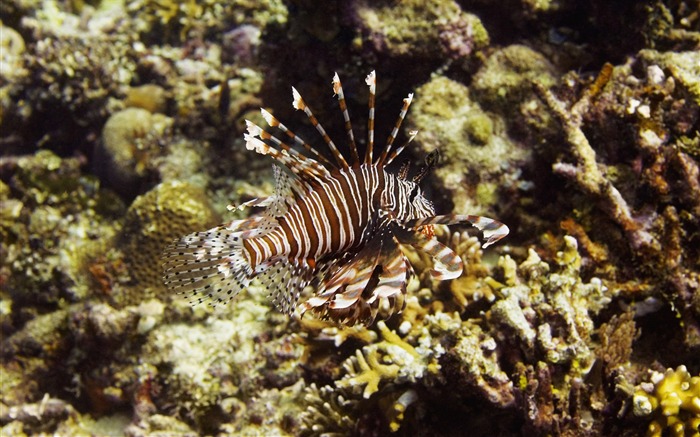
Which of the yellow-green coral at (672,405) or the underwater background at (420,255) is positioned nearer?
the yellow-green coral at (672,405)

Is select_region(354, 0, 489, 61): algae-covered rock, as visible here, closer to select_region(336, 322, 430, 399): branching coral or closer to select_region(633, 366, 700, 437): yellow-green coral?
select_region(336, 322, 430, 399): branching coral

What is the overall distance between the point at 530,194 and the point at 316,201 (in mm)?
2580

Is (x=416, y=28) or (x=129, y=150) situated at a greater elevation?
(x=129, y=150)

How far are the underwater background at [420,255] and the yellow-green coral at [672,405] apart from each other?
0.01 metres

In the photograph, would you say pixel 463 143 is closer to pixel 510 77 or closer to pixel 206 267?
pixel 510 77

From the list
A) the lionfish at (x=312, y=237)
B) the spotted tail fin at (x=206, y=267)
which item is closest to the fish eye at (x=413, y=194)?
the lionfish at (x=312, y=237)

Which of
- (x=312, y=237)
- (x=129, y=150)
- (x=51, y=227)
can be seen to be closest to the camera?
(x=312, y=237)

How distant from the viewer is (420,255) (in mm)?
4426

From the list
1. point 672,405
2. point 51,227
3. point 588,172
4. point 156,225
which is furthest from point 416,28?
point 51,227

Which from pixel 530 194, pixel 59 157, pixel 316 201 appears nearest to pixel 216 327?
pixel 316 201

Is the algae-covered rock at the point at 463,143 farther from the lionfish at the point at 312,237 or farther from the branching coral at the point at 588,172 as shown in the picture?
the lionfish at the point at 312,237

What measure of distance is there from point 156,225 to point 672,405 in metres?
4.95

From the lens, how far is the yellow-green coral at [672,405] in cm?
289

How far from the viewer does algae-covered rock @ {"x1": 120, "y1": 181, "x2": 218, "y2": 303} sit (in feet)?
18.1
